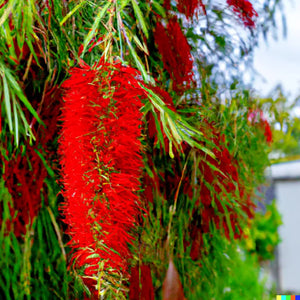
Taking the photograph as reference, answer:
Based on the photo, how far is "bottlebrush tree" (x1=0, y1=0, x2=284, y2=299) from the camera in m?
0.38

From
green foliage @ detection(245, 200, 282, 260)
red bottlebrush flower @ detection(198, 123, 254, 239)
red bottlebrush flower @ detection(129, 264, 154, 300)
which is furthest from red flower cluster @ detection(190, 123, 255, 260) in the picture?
green foliage @ detection(245, 200, 282, 260)

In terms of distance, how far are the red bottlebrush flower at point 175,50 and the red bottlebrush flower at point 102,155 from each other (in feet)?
0.54

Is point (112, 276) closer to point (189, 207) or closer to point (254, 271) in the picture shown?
point (189, 207)

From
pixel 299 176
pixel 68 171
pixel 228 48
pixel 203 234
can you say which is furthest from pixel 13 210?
pixel 299 176

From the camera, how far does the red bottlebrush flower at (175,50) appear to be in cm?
53

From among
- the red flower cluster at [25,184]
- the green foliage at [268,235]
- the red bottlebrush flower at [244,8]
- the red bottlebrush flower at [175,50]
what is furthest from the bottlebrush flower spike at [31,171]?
the green foliage at [268,235]

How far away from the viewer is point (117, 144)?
1.23 ft

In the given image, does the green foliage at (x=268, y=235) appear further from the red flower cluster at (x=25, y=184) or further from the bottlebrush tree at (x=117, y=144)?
the red flower cluster at (x=25, y=184)

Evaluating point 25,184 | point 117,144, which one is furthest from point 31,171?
point 117,144

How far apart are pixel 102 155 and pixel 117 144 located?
17 millimetres

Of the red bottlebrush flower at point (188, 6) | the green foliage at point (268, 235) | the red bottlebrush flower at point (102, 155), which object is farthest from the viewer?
the green foliage at point (268, 235)

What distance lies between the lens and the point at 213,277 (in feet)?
2.51

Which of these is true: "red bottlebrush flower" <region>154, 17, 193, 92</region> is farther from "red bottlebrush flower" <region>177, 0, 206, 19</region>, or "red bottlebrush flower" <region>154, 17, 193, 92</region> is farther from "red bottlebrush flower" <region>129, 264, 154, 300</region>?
"red bottlebrush flower" <region>129, 264, 154, 300</region>

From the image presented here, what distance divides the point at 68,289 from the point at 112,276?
23 centimetres
